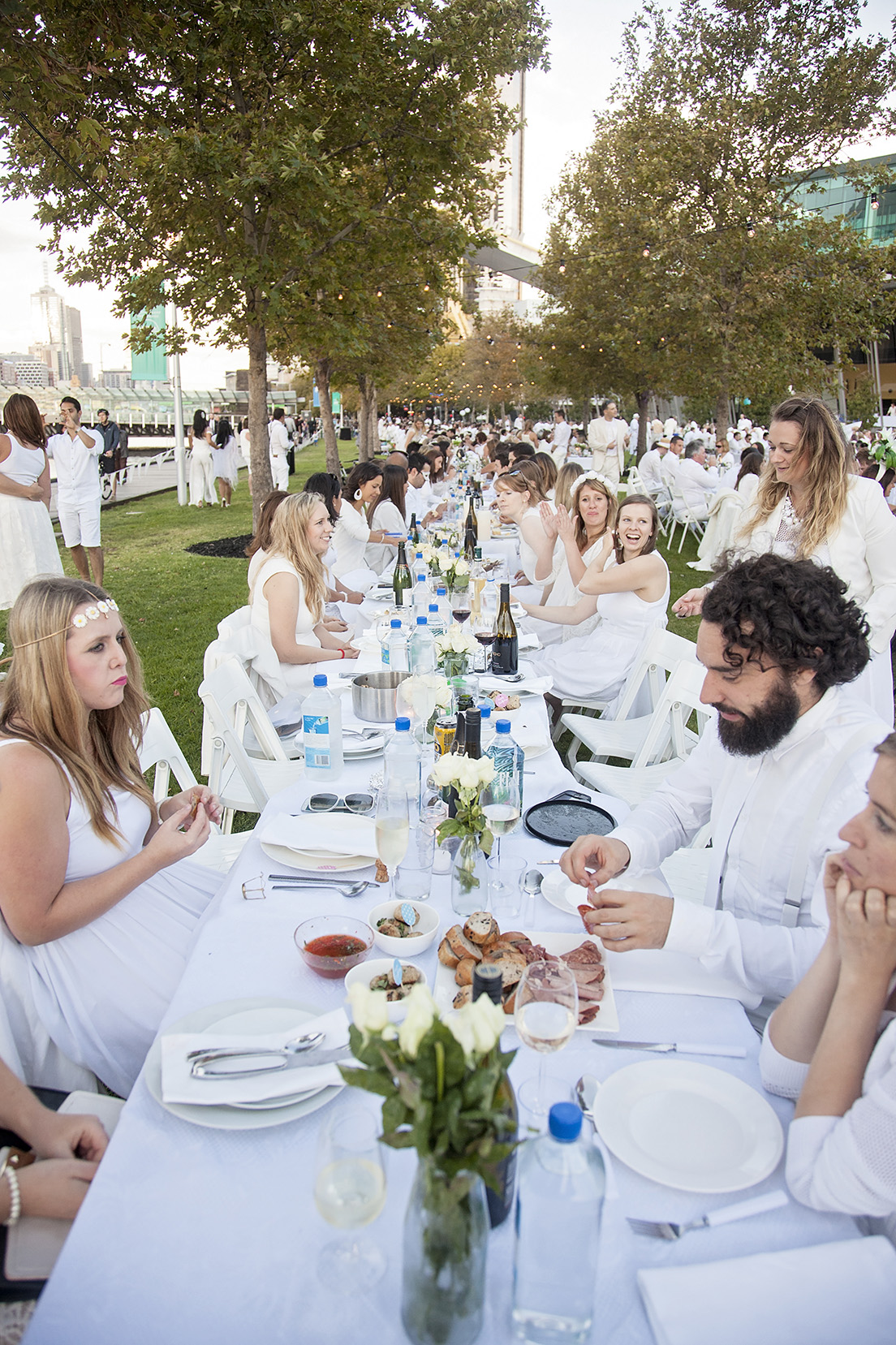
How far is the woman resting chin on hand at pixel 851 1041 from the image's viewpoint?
45.8 inches

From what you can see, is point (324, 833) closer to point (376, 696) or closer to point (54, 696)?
point (54, 696)

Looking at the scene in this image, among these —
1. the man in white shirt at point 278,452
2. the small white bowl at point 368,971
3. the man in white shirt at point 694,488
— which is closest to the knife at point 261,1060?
the small white bowl at point 368,971

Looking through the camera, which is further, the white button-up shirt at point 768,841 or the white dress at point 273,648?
the white dress at point 273,648

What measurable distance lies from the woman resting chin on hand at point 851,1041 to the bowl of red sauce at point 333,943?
79 cm

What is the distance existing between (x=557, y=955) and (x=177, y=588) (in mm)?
8665

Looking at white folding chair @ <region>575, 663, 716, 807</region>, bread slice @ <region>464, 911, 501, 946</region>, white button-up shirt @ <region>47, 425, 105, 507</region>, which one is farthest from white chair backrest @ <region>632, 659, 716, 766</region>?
white button-up shirt @ <region>47, 425, 105, 507</region>

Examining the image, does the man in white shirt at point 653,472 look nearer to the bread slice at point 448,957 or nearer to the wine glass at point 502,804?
the wine glass at point 502,804

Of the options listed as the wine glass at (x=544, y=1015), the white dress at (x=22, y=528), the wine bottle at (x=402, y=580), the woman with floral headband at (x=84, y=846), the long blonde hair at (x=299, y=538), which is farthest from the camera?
the white dress at (x=22, y=528)

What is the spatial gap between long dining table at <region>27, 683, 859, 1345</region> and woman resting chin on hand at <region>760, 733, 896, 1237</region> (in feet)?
0.23

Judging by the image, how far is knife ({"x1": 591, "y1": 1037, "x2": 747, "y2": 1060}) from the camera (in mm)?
1488

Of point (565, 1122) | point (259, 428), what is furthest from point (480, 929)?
point (259, 428)

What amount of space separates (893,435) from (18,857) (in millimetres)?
16173

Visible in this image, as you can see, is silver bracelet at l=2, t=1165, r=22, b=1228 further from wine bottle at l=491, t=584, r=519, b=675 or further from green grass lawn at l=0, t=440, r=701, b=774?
green grass lawn at l=0, t=440, r=701, b=774

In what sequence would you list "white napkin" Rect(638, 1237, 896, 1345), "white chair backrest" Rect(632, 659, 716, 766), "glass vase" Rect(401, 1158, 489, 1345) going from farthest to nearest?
"white chair backrest" Rect(632, 659, 716, 766)
"white napkin" Rect(638, 1237, 896, 1345)
"glass vase" Rect(401, 1158, 489, 1345)
